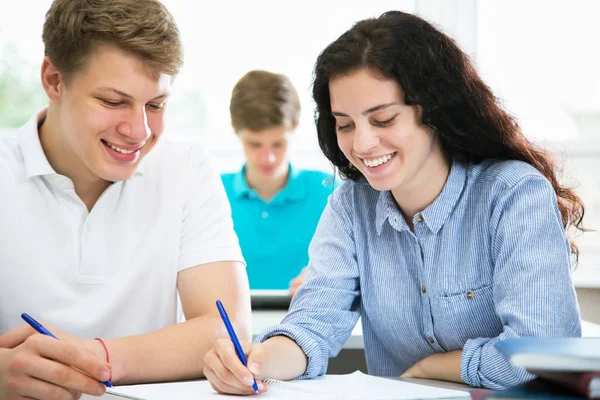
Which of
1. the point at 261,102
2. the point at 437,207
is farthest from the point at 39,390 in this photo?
the point at 261,102

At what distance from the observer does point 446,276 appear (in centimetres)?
137

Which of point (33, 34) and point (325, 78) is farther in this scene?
point (33, 34)

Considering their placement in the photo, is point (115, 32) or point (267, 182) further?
point (267, 182)

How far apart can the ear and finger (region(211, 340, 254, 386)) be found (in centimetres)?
64

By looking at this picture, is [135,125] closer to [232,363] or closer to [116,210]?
[116,210]

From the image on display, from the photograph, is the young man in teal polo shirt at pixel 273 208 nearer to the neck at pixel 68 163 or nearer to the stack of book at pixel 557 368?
the neck at pixel 68 163

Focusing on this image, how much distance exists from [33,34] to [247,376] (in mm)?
2963

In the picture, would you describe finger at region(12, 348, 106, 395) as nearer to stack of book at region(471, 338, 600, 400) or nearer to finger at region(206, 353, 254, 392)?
finger at region(206, 353, 254, 392)

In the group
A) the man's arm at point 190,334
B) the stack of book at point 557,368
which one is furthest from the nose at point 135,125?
the stack of book at point 557,368

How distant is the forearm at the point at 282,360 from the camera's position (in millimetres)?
1228

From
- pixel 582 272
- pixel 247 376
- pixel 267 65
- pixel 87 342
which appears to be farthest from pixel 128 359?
pixel 267 65

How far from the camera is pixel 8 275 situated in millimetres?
1452

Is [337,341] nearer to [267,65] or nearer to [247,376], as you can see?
[247,376]

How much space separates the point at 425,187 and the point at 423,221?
3.0 inches
